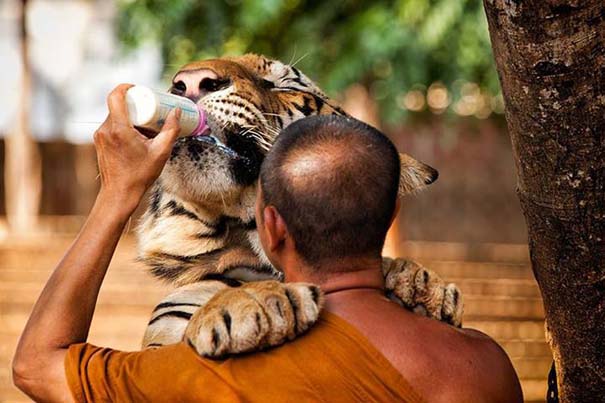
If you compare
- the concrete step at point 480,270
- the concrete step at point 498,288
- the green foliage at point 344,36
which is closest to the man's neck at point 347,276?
the green foliage at point 344,36

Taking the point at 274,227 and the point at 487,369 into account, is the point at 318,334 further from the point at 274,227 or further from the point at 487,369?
the point at 487,369

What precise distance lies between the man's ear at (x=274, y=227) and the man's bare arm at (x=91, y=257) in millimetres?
298

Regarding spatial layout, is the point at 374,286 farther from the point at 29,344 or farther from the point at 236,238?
the point at 236,238

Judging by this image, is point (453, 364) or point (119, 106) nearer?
point (453, 364)

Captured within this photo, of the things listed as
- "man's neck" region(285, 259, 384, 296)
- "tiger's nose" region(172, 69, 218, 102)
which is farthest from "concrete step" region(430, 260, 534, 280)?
"man's neck" region(285, 259, 384, 296)

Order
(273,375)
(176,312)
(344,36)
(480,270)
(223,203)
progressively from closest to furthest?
1. (273,375)
2. (176,312)
3. (223,203)
4. (344,36)
5. (480,270)

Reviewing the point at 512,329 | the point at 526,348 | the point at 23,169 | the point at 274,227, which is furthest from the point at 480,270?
the point at 274,227

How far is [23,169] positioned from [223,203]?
42.9ft

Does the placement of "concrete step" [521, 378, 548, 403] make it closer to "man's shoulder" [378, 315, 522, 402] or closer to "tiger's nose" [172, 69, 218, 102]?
"tiger's nose" [172, 69, 218, 102]

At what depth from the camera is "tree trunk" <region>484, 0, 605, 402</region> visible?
2047mm

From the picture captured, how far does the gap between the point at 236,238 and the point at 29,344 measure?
3.33 ft

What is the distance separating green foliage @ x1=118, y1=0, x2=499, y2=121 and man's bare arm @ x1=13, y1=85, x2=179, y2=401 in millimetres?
4890

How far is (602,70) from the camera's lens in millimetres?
2117

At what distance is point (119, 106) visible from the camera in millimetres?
2393
